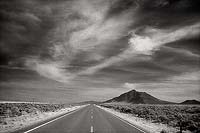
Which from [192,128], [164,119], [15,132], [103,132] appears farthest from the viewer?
[164,119]

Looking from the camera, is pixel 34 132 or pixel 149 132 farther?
pixel 149 132

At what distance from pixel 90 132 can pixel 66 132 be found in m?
1.40

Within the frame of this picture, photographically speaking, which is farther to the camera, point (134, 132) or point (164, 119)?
point (164, 119)

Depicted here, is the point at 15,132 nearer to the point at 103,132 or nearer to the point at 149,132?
the point at 103,132

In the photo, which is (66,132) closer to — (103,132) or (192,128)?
(103,132)

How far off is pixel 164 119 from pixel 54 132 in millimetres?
14975

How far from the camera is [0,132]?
10.5 meters

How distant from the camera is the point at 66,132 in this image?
35.6 feet

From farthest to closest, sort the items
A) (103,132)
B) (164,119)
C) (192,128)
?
1. (164,119)
2. (192,128)
3. (103,132)

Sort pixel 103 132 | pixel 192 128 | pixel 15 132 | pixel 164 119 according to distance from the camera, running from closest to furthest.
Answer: pixel 15 132 → pixel 103 132 → pixel 192 128 → pixel 164 119

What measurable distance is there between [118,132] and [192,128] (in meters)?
7.51

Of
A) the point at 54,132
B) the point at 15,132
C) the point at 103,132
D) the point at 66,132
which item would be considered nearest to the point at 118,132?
the point at 103,132

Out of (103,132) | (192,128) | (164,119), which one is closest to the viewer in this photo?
(103,132)

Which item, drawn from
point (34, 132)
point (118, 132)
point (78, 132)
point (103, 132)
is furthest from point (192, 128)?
point (34, 132)
